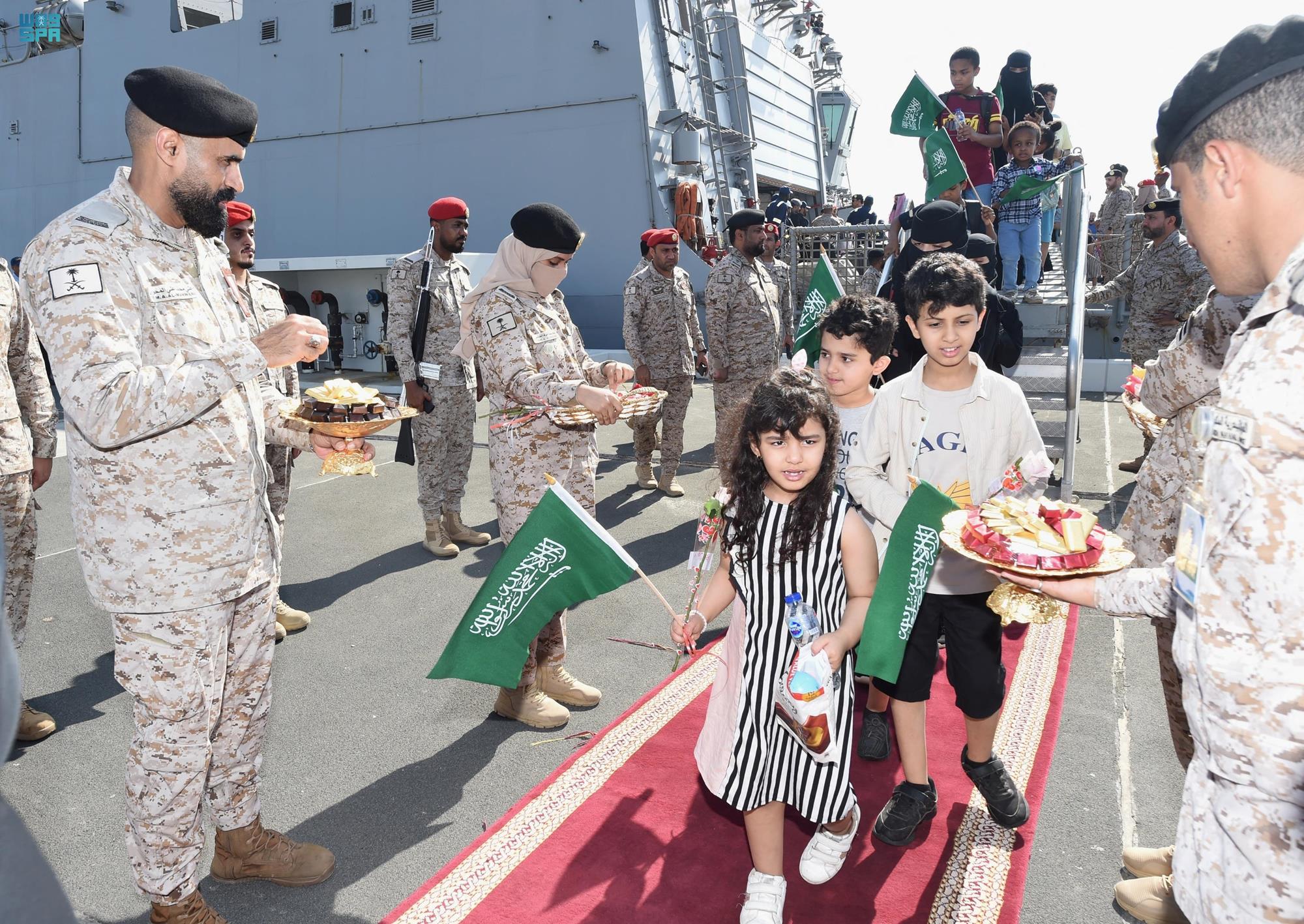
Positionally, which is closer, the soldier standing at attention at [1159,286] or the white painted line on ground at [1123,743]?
the white painted line on ground at [1123,743]

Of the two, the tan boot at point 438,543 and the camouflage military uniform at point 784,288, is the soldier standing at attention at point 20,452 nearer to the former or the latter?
Result: the tan boot at point 438,543

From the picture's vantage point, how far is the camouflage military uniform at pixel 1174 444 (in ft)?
7.75

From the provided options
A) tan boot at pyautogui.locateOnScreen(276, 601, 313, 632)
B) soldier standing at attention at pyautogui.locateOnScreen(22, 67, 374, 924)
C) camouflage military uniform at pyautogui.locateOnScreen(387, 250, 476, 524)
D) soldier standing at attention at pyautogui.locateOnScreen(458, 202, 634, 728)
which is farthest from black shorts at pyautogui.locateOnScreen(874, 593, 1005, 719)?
camouflage military uniform at pyautogui.locateOnScreen(387, 250, 476, 524)

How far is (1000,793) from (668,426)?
492 cm

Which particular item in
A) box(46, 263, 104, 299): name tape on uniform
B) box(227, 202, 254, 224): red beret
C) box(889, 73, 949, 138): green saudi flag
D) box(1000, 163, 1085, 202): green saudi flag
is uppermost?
box(889, 73, 949, 138): green saudi flag

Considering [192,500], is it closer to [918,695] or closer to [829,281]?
[918,695]

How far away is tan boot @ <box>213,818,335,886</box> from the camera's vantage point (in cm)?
273

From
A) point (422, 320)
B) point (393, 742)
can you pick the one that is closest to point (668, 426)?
point (422, 320)

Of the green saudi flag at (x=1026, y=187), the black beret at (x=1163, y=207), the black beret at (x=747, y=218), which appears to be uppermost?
the green saudi flag at (x=1026, y=187)

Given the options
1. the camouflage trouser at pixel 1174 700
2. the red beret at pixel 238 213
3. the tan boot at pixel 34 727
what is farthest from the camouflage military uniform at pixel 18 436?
the camouflage trouser at pixel 1174 700

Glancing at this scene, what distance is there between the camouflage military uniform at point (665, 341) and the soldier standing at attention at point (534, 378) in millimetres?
3667

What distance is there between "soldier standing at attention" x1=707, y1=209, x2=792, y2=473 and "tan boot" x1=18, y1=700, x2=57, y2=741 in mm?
5110

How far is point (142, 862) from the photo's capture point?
236 centimetres

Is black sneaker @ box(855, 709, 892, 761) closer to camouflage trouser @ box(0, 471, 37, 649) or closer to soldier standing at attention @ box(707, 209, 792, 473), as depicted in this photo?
camouflage trouser @ box(0, 471, 37, 649)
